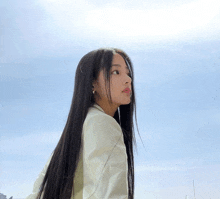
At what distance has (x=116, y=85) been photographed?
1.01 metres

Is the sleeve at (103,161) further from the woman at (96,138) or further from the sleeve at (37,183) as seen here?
the sleeve at (37,183)

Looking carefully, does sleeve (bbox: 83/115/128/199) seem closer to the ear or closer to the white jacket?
the white jacket

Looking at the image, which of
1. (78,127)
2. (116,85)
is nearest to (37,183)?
(78,127)

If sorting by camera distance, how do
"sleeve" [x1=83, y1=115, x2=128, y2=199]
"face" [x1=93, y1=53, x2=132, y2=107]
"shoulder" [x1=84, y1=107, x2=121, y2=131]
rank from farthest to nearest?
"face" [x1=93, y1=53, x2=132, y2=107], "shoulder" [x1=84, y1=107, x2=121, y2=131], "sleeve" [x1=83, y1=115, x2=128, y2=199]

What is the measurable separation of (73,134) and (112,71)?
0.22 m

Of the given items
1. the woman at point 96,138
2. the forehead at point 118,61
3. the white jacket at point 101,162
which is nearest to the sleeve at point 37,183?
the woman at point 96,138

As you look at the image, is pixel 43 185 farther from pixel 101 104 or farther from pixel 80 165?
pixel 101 104

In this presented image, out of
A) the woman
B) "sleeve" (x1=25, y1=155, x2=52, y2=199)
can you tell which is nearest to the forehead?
the woman

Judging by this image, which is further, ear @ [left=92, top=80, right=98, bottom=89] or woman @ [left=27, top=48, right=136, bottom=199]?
ear @ [left=92, top=80, right=98, bottom=89]

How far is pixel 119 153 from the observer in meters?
0.83

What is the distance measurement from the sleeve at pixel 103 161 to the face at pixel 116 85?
A: 0.13m

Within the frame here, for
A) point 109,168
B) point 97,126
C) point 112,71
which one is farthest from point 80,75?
point 109,168

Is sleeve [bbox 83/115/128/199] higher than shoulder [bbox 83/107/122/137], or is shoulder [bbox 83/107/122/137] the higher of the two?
shoulder [bbox 83/107/122/137]

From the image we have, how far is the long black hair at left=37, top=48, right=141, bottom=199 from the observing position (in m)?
0.92
